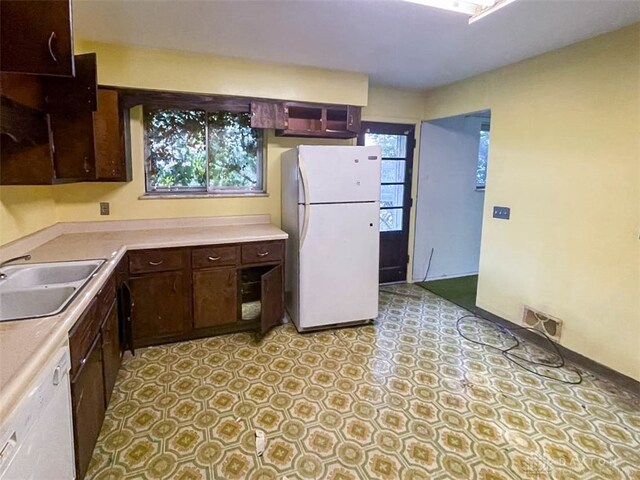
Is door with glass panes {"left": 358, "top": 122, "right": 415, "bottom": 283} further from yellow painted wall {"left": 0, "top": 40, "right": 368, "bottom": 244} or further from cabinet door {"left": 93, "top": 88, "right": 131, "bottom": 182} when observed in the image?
cabinet door {"left": 93, "top": 88, "right": 131, "bottom": 182}

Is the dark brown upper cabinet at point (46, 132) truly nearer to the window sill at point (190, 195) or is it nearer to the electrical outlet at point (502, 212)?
the window sill at point (190, 195)

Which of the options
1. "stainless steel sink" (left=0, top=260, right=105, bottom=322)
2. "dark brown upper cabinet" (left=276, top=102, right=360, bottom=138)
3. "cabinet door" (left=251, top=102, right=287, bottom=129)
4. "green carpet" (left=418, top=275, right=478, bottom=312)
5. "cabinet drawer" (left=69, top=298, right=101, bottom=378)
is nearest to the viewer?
"cabinet drawer" (left=69, top=298, right=101, bottom=378)

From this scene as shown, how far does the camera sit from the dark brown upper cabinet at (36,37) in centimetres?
127

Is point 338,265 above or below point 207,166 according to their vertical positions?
below

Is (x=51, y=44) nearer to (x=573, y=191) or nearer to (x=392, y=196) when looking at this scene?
(x=573, y=191)

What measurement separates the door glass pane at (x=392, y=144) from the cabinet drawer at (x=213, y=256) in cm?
225

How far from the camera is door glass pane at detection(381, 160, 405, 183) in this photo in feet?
14.4

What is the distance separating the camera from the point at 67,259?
7.16 feet

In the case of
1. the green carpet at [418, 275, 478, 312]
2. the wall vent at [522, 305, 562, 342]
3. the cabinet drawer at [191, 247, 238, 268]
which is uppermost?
the cabinet drawer at [191, 247, 238, 268]

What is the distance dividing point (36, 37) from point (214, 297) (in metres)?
2.15

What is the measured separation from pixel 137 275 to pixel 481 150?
4.41m

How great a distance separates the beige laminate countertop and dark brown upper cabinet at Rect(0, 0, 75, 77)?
0.91m

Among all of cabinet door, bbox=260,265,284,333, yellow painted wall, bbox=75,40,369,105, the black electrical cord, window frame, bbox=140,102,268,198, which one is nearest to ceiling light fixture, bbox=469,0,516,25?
yellow painted wall, bbox=75,40,369,105

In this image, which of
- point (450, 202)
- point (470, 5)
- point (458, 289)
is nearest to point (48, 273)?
point (470, 5)
